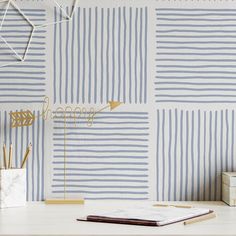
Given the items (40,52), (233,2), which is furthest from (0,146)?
(233,2)

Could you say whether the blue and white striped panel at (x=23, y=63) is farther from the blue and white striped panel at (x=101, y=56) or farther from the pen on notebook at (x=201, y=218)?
the pen on notebook at (x=201, y=218)

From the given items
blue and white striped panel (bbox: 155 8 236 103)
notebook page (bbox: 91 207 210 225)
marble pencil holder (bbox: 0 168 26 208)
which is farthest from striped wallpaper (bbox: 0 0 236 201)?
notebook page (bbox: 91 207 210 225)

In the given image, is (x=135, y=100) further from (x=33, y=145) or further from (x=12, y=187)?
(x=12, y=187)

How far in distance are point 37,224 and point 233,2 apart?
3.65 ft

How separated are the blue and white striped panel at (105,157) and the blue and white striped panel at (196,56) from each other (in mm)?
165

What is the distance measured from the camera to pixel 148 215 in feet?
5.86

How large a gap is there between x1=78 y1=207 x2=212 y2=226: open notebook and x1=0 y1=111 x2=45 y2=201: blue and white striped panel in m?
0.42

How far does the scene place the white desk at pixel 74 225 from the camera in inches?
62.9

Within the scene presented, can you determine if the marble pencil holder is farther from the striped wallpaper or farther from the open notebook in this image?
the open notebook

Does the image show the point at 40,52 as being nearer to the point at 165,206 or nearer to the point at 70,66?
the point at 70,66

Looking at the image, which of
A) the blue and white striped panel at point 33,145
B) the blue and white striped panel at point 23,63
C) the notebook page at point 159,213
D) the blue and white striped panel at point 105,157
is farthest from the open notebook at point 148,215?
the blue and white striped panel at point 23,63

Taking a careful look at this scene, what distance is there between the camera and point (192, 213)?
1.82m

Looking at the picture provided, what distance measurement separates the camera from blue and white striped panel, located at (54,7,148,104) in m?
2.21

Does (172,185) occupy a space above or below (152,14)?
below
